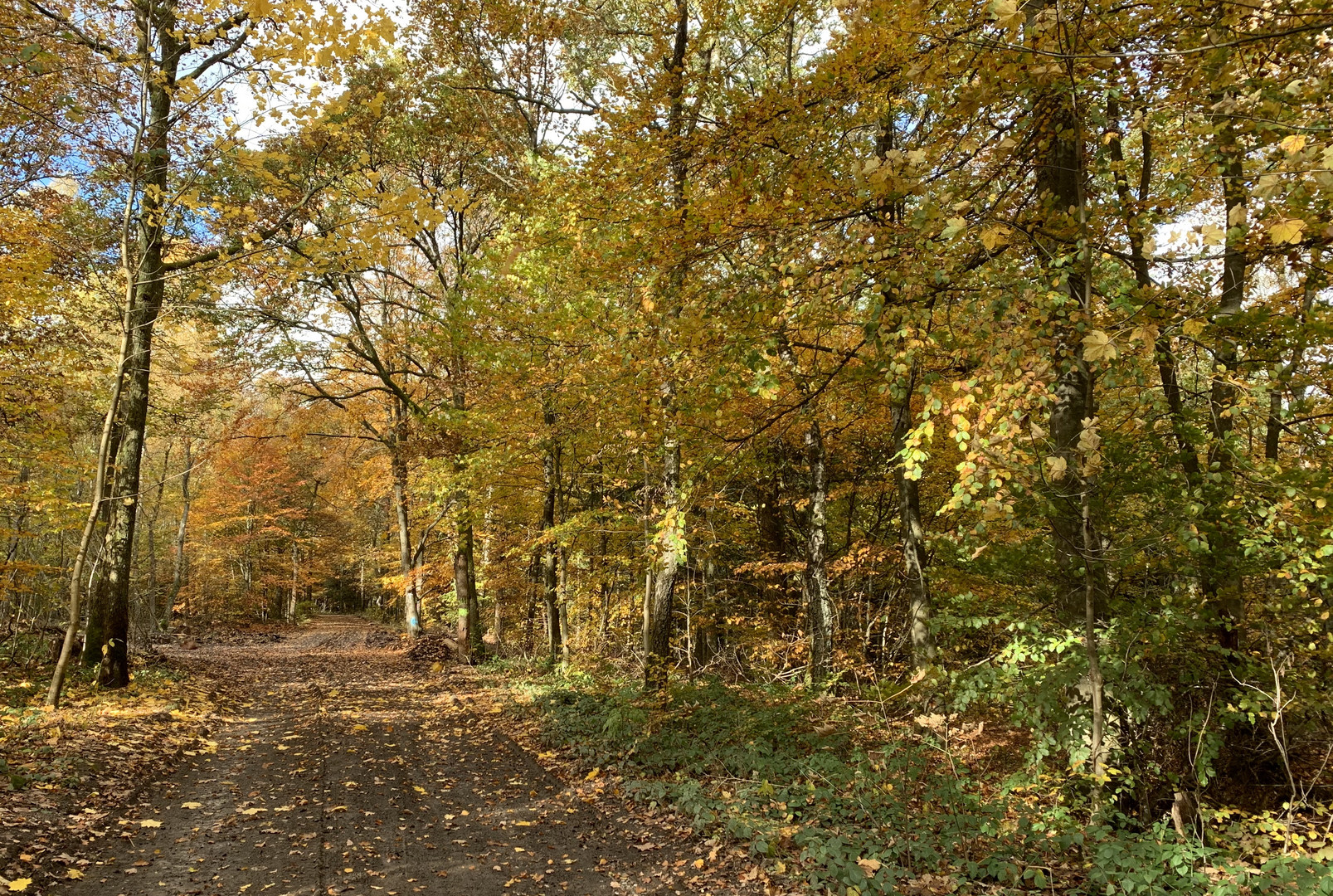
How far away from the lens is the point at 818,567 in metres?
10.5

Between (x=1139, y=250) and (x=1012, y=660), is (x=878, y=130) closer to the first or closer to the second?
(x=1139, y=250)

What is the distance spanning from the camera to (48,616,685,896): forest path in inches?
190

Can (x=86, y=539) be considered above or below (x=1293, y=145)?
below

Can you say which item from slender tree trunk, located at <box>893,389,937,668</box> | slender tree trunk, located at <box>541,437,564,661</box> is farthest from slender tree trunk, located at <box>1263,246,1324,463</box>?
slender tree trunk, located at <box>541,437,564,661</box>

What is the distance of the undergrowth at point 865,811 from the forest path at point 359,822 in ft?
3.00

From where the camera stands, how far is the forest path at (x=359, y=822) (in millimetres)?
4836

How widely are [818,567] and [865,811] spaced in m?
5.56

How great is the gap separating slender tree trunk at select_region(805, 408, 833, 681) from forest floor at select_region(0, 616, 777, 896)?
4.29 metres

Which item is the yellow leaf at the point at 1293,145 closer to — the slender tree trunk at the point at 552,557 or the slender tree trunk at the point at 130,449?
the slender tree trunk at the point at 552,557

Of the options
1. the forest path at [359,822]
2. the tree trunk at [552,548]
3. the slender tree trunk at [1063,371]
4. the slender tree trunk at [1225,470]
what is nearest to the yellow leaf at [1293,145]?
the slender tree trunk at [1063,371]

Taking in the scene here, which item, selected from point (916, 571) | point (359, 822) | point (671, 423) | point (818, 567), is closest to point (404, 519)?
point (818, 567)

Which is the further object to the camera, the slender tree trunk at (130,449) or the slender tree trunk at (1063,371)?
the slender tree trunk at (130,449)

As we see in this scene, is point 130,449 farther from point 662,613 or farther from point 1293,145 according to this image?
point 1293,145

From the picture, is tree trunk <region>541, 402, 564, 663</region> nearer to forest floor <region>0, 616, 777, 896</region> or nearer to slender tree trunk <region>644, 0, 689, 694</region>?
slender tree trunk <region>644, 0, 689, 694</region>
